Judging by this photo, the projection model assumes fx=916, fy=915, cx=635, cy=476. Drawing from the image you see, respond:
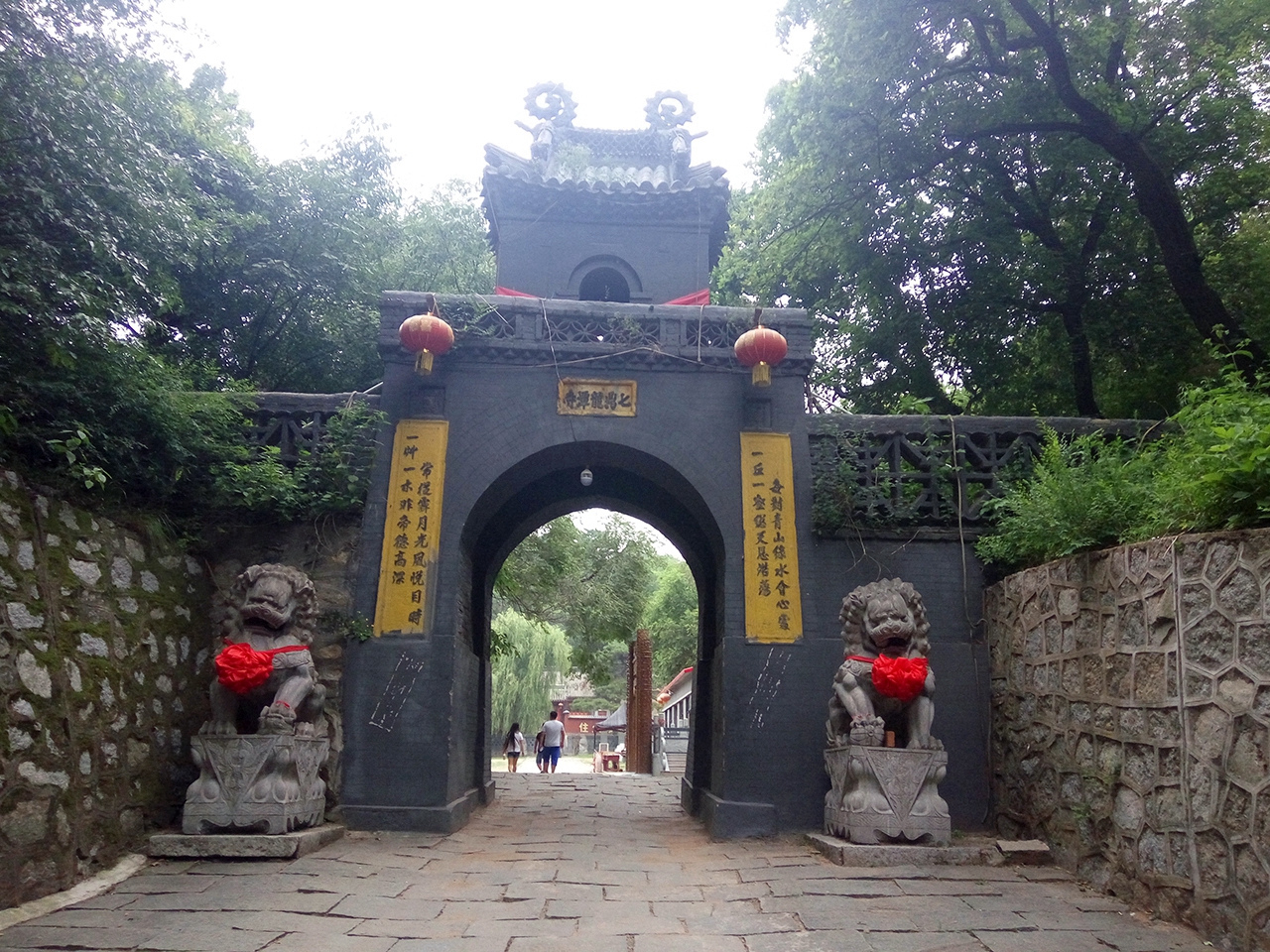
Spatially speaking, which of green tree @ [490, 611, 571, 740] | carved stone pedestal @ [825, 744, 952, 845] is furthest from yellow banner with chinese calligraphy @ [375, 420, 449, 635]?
green tree @ [490, 611, 571, 740]

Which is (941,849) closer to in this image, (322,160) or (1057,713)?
(1057,713)

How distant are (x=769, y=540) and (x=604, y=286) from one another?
17.6 ft

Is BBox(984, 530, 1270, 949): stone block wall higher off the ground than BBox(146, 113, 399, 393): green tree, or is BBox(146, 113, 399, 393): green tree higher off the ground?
BBox(146, 113, 399, 393): green tree

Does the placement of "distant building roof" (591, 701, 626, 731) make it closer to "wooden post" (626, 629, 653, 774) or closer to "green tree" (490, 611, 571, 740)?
"green tree" (490, 611, 571, 740)

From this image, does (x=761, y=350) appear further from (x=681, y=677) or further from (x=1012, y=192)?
(x=681, y=677)

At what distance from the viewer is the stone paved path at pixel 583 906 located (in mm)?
4074

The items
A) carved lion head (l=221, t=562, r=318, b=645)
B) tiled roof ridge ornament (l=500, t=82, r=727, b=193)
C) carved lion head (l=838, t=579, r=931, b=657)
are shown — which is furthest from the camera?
tiled roof ridge ornament (l=500, t=82, r=727, b=193)

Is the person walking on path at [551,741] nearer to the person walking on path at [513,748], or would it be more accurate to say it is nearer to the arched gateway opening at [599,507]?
the person walking on path at [513,748]

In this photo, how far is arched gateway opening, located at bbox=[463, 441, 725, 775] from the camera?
26.2 feet

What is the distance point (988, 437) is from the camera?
25.2 ft

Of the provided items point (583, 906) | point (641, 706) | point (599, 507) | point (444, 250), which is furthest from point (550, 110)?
point (583, 906)

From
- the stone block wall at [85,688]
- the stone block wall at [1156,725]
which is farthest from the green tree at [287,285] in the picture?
the stone block wall at [1156,725]

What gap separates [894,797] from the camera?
5832 millimetres

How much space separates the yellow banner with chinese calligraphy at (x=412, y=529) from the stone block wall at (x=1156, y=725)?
4463mm
